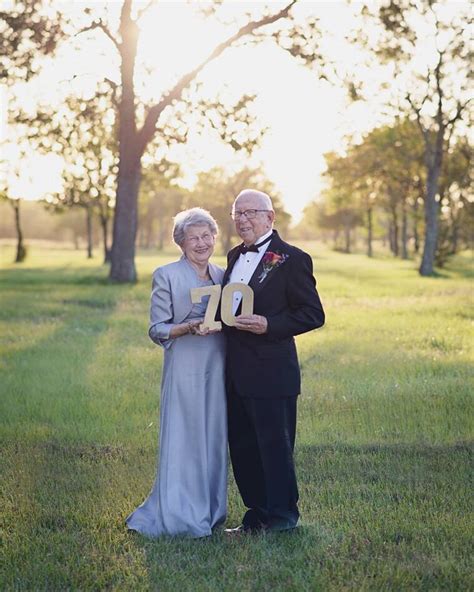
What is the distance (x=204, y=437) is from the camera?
21.7 ft

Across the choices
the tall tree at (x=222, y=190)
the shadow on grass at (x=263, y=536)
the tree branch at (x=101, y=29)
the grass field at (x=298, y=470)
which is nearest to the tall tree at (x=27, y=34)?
the tree branch at (x=101, y=29)

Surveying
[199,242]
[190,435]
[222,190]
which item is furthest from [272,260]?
[222,190]

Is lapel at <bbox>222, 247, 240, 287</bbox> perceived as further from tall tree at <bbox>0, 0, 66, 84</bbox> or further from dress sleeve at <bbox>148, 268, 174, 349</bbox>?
tall tree at <bbox>0, 0, 66, 84</bbox>

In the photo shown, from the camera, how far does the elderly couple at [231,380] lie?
629cm

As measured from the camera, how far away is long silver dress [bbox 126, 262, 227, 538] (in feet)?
21.5

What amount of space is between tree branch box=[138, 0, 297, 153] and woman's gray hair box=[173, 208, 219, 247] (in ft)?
79.0

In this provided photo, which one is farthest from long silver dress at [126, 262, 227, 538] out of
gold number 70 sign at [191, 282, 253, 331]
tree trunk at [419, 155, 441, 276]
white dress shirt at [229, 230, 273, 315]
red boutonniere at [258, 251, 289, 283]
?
tree trunk at [419, 155, 441, 276]

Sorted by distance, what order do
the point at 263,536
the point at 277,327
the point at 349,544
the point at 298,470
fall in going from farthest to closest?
the point at 298,470
the point at 263,536
the point at 349,544
the point at 277,327

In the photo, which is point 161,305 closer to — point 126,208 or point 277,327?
point 277,327

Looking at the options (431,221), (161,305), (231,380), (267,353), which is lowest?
(231,380)

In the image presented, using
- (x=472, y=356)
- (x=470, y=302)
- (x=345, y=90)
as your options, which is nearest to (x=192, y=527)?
(x=472, y=356)

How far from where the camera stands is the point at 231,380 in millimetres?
6539

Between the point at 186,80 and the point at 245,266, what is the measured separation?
2461cm

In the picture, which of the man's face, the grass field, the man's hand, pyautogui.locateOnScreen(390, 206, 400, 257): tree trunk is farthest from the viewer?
pyautogui.locateOnScreen(390, 206, 400, 257): tree trunk
